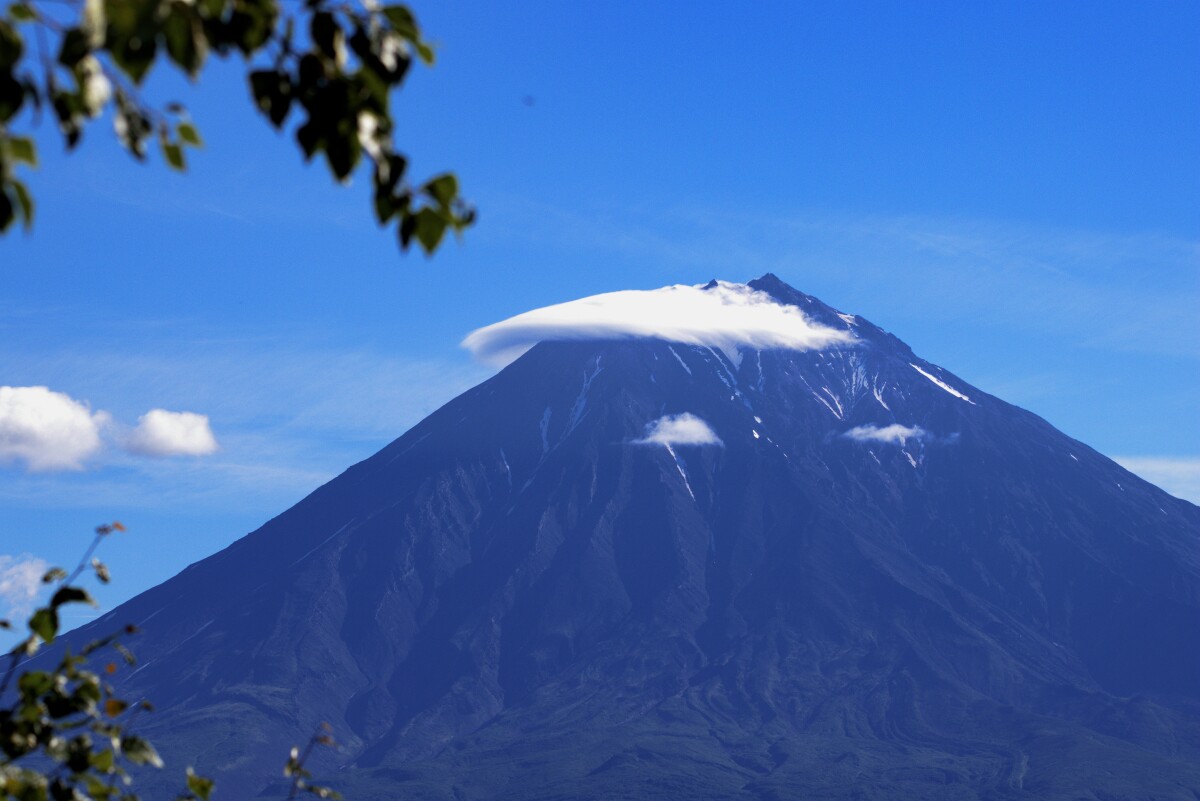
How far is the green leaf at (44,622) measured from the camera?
714cm

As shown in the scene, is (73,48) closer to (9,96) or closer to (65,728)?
(9,96)

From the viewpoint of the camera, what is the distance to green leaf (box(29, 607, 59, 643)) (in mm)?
7137

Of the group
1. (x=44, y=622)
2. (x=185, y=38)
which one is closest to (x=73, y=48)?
(x=185, y=38)

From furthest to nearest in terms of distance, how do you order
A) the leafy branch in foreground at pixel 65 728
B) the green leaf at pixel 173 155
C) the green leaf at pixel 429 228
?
the leafy branch in foreground at pixel 65 728 → the green leaf at pixel 429 228 → the green leaf at pixel 173 155

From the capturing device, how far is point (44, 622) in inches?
283

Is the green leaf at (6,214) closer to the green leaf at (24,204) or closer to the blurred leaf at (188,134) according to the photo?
the green leaf at (24,204)

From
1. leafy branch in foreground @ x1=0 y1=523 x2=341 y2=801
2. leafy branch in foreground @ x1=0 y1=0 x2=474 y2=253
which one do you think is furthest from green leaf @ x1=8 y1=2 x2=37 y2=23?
leafy branch in foreground @ x1=0 y1=523 x2=341 y2=801

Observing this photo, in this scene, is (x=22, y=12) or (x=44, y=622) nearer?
(x=22, y=12)

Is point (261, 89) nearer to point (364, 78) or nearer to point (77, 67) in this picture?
point (364, 78)

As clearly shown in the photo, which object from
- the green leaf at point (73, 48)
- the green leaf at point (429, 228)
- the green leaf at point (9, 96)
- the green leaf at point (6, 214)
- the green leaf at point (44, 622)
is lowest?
the green leaf at point (44, 622)

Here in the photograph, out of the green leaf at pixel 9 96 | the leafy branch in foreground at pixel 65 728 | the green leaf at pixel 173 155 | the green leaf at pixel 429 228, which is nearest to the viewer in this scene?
the green leaf at pixel 9 96

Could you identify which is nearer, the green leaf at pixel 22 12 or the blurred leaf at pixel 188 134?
the green leaf at pixel 22 12

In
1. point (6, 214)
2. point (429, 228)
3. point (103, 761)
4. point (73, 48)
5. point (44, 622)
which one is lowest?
point (103, 761)

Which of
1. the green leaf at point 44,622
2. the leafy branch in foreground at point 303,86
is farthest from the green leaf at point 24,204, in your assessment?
the green leaf at point 44,622
